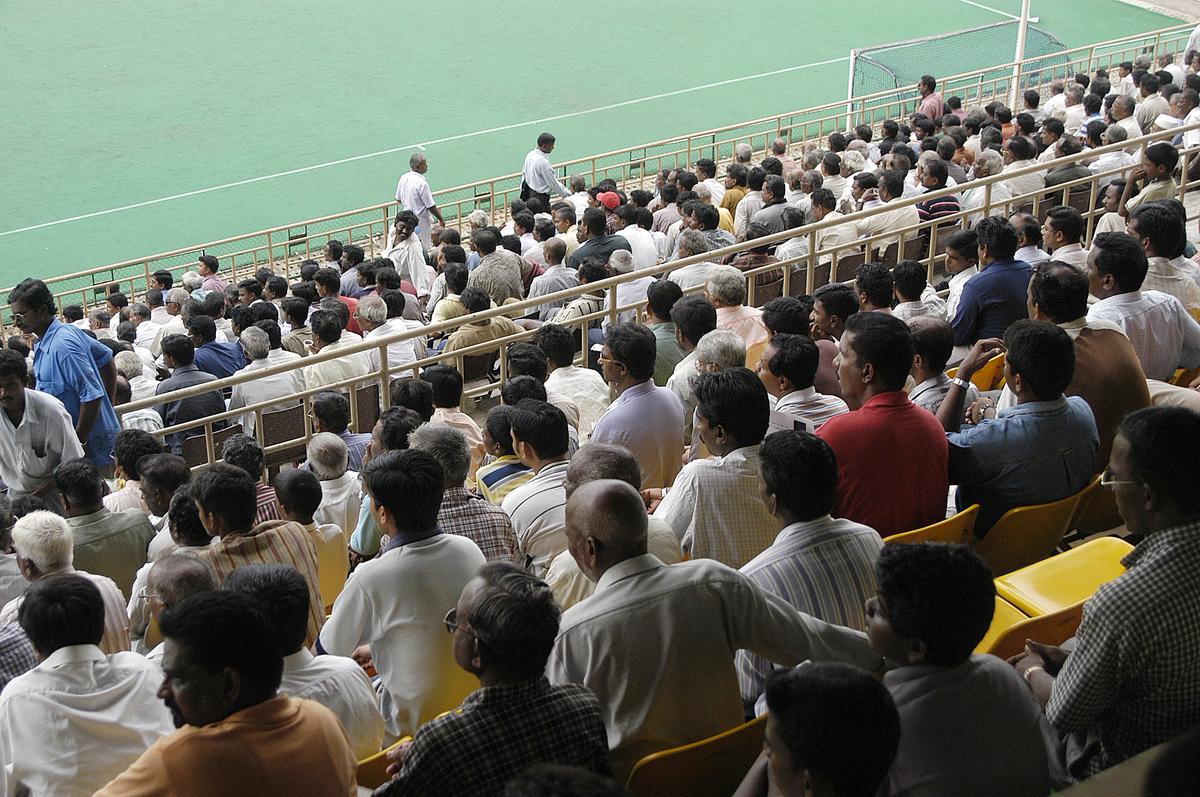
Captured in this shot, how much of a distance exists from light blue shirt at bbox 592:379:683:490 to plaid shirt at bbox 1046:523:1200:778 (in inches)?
100

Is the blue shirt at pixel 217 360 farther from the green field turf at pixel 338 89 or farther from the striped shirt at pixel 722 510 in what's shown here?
the green field turf at pixel 338 89

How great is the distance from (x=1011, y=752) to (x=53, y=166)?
1854cm

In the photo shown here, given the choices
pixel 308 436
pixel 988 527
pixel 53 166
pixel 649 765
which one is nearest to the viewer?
pixel 649 765

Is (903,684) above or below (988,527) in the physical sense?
above

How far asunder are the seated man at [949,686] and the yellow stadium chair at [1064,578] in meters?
0.93

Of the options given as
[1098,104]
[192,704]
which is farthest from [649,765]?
[1098,104]

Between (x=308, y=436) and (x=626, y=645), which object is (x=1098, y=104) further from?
(x=626, y=645)

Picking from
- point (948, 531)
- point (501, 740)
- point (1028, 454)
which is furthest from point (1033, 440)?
point (501, 740)

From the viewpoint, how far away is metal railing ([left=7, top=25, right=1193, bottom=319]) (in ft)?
44.0

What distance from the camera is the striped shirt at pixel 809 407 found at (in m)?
4.70

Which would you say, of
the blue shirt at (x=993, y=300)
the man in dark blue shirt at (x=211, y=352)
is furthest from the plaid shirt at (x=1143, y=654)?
the man in dark blue shirt at (x=211, y=352)

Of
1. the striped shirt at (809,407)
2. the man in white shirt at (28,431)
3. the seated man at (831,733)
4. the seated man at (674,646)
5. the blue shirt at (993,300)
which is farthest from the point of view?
the blue shirt at (993,300)

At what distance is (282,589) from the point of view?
10.2 feet

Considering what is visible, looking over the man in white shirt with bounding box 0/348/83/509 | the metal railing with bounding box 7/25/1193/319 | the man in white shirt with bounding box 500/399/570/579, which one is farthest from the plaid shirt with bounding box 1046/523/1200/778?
the metal railing with bounding box 7/25/1193/319
